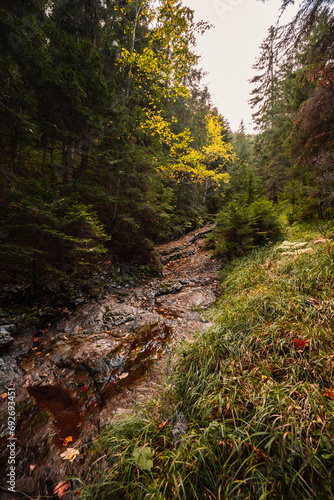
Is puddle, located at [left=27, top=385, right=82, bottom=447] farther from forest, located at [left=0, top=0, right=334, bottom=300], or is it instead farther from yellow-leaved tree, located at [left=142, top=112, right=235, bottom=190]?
yellow-leaved tree, located at [left=142, top=112, right=235, bottom=190]

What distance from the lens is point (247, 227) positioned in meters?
6.75

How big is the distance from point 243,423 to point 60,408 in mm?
2596

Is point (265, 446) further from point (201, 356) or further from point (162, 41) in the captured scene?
point (162, 41)

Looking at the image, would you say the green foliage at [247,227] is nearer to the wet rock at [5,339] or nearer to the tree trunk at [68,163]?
the tree trunk at [68,163]

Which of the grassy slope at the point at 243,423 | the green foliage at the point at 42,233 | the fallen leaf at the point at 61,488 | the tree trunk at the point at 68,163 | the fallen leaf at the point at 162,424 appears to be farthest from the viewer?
the tree trunk at the point at 68,163

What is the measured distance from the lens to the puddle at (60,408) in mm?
2289

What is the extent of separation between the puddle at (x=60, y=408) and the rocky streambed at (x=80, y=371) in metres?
0.01

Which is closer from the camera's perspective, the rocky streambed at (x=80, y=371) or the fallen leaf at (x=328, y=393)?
the fallen leaf at (x=328, y=393)

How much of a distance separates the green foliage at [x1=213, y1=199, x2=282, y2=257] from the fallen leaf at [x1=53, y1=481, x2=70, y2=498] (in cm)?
696

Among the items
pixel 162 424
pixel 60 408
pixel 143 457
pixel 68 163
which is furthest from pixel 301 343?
pixel 68 163

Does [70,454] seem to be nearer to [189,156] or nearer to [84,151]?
[84,151]

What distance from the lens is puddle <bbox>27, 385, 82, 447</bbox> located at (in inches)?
90.1

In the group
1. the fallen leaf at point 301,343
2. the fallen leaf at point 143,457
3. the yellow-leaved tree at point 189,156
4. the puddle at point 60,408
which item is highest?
the yellow-leaved tree at point 189,156

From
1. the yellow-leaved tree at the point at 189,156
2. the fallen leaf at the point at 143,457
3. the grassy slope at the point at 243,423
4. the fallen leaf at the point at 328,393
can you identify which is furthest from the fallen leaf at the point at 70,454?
the yellow-leaved tree at the point at 189,156
